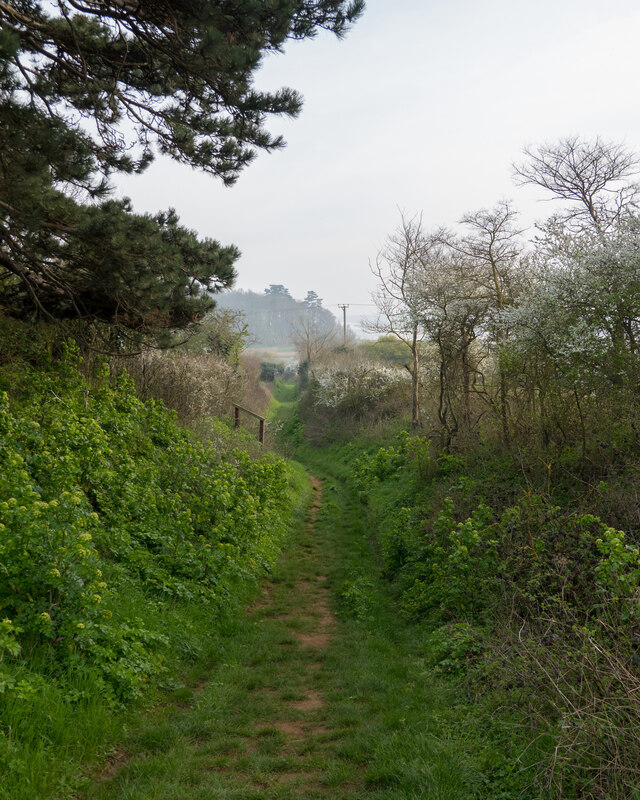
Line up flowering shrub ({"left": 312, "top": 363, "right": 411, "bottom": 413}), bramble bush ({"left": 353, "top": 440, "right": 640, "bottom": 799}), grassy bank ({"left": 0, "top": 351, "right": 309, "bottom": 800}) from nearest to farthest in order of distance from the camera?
bramble bush ({"left": 353, "top": 440, "right": 640, "bottom": 799})
grassy bank ({"left": 0, "top": 351, "right": 309, "bottom": 800})
flowering shrub ({"left": 312, "top": 363, "right": 411, "bottom": 413})

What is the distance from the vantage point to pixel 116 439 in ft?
32.8

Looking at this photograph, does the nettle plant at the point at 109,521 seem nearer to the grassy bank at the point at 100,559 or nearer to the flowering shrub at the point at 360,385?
the grassy bank at the point at 100,559

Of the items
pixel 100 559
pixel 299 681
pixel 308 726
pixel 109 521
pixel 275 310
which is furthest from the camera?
pixel 275 310

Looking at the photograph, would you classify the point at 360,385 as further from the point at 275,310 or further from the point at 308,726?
the point at 275,310

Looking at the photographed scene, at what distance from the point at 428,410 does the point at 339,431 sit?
329 inches

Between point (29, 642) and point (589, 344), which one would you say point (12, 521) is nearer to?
point (29, 642)

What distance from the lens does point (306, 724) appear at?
5023 mm

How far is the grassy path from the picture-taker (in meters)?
3.90

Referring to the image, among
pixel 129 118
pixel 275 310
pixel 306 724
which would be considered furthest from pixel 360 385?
pixel 275 310

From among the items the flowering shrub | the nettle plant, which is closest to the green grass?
the nettle plant

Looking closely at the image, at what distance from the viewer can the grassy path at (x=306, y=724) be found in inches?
153

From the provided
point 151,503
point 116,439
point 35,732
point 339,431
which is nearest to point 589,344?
point 151,503

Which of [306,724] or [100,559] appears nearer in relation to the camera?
[306,724]

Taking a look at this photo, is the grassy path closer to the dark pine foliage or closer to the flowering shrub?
the dark pine foliage
